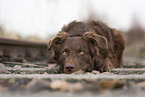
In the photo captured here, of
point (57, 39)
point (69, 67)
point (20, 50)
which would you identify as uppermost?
point (57, 39)

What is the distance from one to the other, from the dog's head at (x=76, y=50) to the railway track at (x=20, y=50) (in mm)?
2550

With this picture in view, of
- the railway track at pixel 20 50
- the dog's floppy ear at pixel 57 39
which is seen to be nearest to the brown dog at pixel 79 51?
the dog's floppy ear at pixel 57 39

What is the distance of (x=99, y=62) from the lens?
13.8ft

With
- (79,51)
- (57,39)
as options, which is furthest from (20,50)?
(79,51)

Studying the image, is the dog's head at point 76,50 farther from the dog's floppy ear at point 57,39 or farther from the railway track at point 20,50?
the railway track at point 20,50

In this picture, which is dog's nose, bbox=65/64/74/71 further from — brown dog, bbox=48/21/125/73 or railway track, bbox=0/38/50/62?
railway track, bbox=0/38/50/62

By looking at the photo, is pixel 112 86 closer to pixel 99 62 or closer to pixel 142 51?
pixel 99 62

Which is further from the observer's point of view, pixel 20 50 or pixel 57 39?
pixel 20 50

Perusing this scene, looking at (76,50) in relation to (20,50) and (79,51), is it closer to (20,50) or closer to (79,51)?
(79,51)

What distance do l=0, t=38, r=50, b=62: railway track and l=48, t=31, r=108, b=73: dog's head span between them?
2550 mm

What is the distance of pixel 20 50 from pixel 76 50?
15.5 feet

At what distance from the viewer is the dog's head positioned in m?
3.65

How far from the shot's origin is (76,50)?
376 cm

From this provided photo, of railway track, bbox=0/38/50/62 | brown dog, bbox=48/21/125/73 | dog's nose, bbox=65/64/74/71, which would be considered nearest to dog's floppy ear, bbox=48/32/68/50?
brown dog, bbox=48/21/125/73
